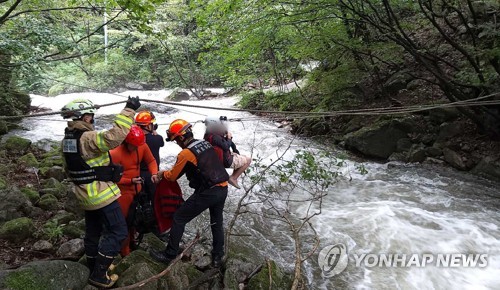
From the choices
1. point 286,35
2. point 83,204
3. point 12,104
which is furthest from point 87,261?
point 12,104

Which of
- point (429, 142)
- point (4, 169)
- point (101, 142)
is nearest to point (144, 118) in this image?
point (101, 142)

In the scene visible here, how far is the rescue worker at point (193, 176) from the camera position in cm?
364

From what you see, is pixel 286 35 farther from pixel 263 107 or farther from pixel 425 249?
pixel 425 249

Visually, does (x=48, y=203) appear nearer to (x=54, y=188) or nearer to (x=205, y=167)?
(x=54, y=188)

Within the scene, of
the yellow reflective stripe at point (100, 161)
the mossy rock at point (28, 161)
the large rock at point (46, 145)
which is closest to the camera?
the yellow reflective stripe at point (100, 161)

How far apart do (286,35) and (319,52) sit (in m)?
1.33

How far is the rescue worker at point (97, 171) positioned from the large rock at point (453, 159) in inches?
292

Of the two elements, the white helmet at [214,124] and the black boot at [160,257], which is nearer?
the black boot at [160,257]

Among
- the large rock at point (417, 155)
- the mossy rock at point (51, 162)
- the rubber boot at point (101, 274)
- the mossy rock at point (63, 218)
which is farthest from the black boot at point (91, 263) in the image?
the large rock at point (417, 155)

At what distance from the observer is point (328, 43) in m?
9.11

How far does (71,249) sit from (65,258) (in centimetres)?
18

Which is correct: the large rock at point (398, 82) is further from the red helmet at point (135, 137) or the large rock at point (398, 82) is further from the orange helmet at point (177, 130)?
the red helmet at point (135, 137)

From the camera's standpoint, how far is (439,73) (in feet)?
24.4

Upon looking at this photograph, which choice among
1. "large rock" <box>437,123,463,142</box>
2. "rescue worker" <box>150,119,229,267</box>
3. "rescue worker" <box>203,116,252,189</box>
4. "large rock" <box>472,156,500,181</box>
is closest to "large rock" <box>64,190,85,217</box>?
"rescue worker" <box>150,119,229,267</box>
